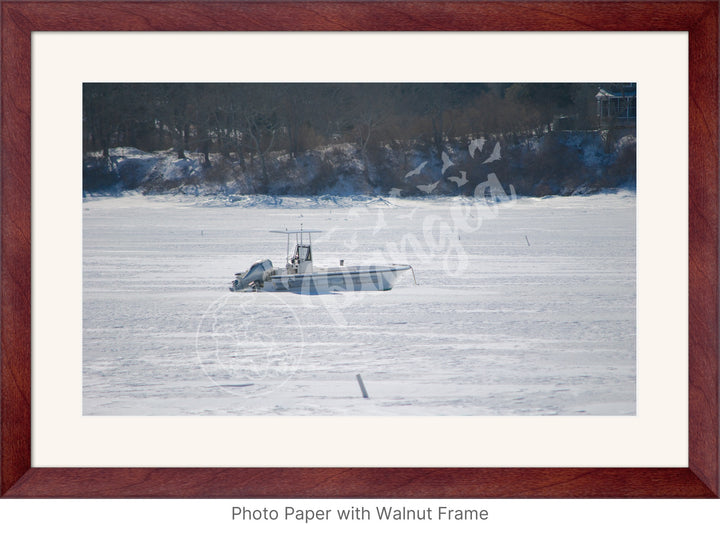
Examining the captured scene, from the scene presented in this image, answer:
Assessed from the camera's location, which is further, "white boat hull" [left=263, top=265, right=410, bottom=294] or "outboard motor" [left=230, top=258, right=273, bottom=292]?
"white boat hull" [left=263, top=265, right=410, bottom=294]

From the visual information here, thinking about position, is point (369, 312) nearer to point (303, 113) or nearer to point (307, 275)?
point (307, 275)

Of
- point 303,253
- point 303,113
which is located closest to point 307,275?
point 303,253

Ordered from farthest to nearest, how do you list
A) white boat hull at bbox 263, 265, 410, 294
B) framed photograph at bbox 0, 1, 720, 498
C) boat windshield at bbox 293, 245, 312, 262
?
boat windshield at bbox 293, 245, 312, 262, white boat hull at bbox 263, 265, 410, 294, framed photograph at bbox 0, 1, 720, 498

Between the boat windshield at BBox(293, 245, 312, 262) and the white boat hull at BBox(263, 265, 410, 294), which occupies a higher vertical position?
the boat windshield at BBox(293, 245, 312, 262)

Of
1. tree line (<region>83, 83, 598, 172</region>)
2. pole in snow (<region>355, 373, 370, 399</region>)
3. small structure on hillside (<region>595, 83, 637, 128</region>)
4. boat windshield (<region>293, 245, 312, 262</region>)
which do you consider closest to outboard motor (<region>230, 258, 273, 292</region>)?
boat windshield (<region>293, 245, 312, 262</region>)

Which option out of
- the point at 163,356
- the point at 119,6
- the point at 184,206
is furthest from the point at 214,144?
the point at 163,356

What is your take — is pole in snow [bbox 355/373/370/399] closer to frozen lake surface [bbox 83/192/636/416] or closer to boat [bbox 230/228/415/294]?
frozen lake surface [bbox 83/192/636/416]

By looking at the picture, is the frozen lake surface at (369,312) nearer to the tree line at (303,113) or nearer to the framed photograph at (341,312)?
the framed photograph at (341,312)
